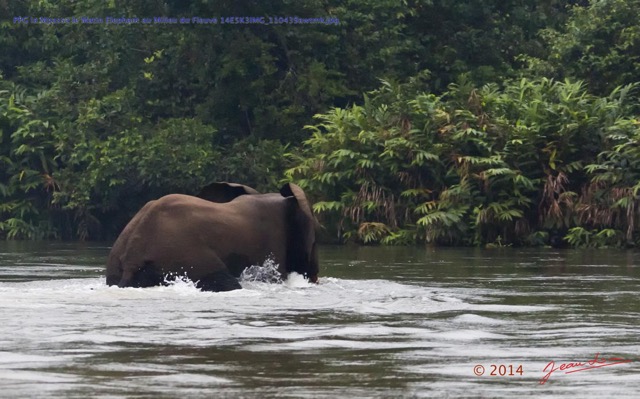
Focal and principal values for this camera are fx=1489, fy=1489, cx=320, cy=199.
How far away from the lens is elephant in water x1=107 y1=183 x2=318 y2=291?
13898mm

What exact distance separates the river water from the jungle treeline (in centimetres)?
866

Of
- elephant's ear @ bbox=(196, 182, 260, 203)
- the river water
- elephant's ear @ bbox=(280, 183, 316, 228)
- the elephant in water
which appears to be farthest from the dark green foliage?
elephant's ear @ bbox=(196, 182, 260, 203)

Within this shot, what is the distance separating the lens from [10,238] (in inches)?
1224

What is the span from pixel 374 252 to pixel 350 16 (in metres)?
→ 10.5

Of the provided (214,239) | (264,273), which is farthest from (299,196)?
(214,239)

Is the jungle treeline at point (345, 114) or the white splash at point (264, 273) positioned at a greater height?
the jungle treeline at point (345, 114)

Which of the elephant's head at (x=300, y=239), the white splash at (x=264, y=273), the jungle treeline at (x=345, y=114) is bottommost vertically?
the white splash at (x=264, y=273)

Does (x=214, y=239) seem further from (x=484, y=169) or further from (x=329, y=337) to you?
(x=484, y=169)

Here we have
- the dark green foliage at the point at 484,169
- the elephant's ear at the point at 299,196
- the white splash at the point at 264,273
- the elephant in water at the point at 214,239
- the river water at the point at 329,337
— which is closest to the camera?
the river water at the point at 329,337

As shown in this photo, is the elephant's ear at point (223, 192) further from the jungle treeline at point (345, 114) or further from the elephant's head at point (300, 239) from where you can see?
the jungle treeline at point (345, 114)

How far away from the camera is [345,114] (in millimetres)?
29047

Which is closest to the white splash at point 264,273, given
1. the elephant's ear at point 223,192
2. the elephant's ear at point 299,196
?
the elephant's ear at point 299,196

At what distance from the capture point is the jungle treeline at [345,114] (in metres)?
25.6

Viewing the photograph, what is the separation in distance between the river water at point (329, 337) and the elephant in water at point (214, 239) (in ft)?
0.83
